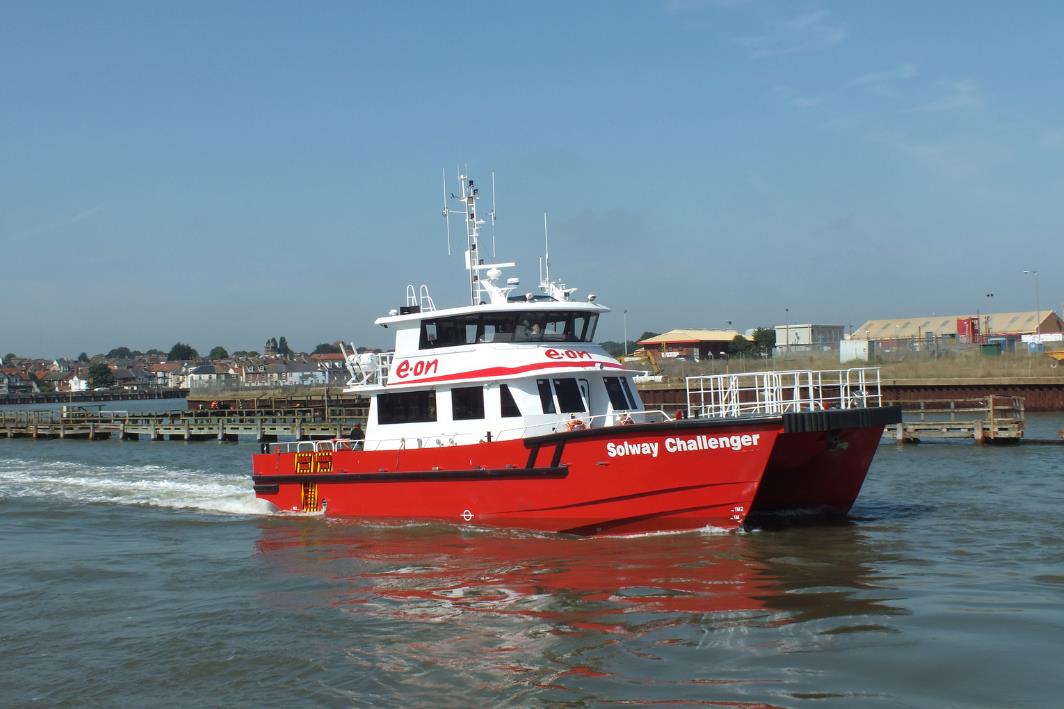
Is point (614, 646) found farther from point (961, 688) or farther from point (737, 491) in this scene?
point (737, 491)

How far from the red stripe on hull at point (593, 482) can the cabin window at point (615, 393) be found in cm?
218

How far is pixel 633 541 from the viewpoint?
1378 cm

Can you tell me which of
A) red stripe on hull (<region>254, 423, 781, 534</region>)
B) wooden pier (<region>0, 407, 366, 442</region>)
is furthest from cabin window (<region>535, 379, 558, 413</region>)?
wooden pier (<region>0, 407, 366, 442</region>)

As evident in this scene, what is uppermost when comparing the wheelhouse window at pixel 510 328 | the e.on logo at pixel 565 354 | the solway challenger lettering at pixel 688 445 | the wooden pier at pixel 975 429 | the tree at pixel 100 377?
the tree at pixel 100 377

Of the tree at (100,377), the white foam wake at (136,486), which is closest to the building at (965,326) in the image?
the white foam wake at (136,486)

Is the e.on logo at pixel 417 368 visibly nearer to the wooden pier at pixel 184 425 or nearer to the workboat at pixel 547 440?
the workboat at pixel 547 440

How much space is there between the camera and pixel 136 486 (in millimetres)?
23703

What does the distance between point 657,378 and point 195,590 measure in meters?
41.9

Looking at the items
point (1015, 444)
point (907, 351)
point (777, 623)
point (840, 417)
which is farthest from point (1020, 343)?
point (777, 623)

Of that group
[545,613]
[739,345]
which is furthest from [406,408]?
[739,345]

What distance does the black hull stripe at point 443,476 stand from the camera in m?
14.5

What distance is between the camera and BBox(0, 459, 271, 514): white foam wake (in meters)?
20.5

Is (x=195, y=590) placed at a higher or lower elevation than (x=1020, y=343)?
lower

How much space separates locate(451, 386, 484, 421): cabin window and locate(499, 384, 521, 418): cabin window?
42 centimetres
